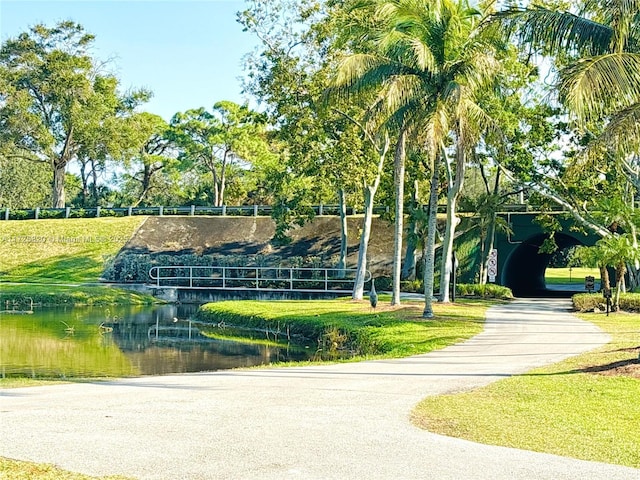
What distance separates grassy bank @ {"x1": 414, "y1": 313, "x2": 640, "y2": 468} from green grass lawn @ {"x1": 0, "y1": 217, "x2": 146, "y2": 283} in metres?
32.5

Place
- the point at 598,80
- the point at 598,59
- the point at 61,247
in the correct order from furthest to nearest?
the point at 61,247, the point at 598,59, the point at 598,80

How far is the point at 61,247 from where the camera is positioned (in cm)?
4556

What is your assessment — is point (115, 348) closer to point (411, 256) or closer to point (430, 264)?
point (430, 264)

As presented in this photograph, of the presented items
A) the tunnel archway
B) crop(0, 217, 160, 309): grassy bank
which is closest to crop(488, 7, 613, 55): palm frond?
the tunnel archway

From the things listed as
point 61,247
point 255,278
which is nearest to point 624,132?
point 255,278

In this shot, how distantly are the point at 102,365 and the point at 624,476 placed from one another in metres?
13.6

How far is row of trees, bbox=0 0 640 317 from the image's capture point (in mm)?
14250

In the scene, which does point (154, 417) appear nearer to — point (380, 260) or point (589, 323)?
point (589, 323)

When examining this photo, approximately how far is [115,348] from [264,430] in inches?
544

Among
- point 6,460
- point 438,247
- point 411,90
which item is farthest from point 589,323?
point 6,460

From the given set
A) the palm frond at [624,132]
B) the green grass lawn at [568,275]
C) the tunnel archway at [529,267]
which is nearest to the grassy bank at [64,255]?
the tunnel archway at [529,267]

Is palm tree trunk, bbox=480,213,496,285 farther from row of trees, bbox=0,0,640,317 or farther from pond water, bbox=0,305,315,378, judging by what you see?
pond water, bbox=0,305,315,378

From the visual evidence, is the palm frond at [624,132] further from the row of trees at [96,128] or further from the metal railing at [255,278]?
the row of trees at [96,128]

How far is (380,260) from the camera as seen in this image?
38375 millimetres
